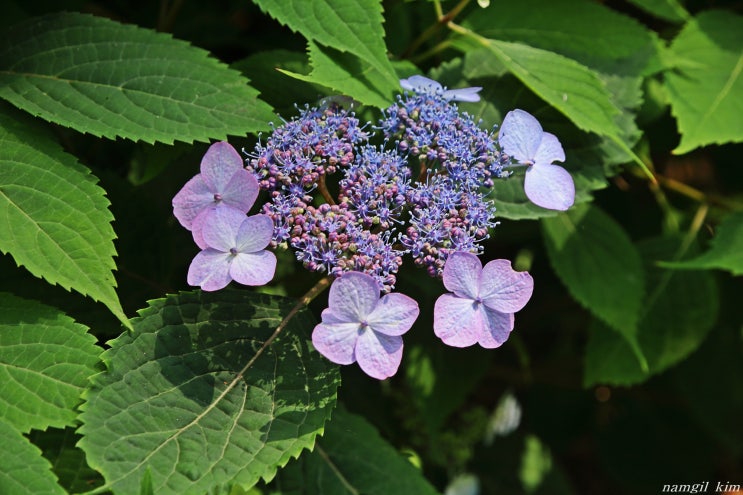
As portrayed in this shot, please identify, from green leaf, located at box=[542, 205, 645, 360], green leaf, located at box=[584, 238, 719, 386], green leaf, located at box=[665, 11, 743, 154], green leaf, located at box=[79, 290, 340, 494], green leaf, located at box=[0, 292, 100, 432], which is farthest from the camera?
green leaf, located at box=[584, 238, 719, 386]

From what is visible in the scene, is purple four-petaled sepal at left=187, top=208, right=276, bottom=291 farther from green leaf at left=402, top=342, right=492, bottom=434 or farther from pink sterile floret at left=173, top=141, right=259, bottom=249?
green leaf at left=402, top=342, right=492, bottom=434

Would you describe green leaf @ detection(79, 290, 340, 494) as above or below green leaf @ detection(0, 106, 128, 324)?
below

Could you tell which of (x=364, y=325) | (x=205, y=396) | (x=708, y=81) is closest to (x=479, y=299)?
(x=364, y=325)

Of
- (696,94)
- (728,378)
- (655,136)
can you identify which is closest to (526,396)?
(728,378)

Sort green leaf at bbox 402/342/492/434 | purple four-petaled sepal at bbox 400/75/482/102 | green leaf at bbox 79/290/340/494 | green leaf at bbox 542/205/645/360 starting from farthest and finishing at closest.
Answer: green leaf at bbox 402/342/492/434 < green leaf at bbox 542/205/645/360 < purple four-petaled sepal at bbox 400/75/482/102 < green leaf at bbox 79/290/340/494

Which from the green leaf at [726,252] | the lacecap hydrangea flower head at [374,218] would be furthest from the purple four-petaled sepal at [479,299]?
the green leaf at [726,252]

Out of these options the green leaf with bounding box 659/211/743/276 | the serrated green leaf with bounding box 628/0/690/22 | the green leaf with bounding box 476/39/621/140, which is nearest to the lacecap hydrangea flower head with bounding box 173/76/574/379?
the green leaf with bounding box 476/39/621/140

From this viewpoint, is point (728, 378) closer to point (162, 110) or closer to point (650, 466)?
point (650, 466)

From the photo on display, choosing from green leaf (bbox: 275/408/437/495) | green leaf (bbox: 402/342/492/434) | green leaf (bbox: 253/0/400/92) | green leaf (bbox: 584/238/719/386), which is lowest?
green leaf (bbox: 402/342/492/434)
